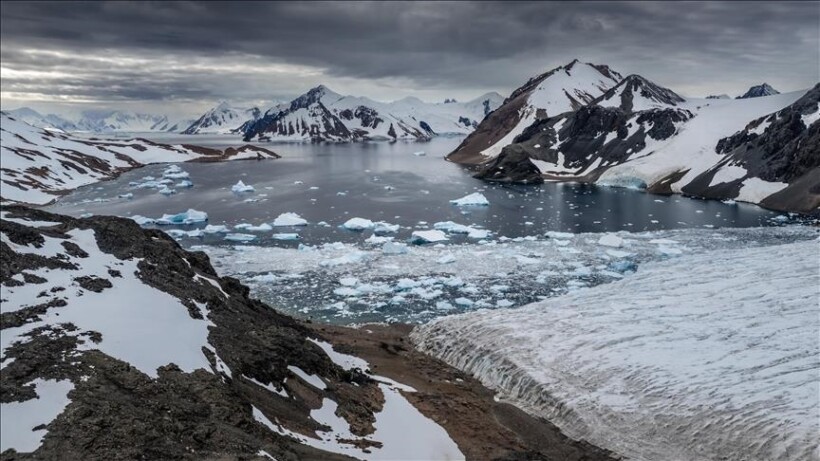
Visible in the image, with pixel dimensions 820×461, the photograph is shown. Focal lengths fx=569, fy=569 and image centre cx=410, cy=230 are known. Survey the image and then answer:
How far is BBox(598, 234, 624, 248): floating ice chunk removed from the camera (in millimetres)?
59094

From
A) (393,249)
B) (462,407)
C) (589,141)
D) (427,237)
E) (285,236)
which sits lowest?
(462,407)

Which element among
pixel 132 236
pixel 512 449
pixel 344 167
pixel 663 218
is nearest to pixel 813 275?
pixel 512 449

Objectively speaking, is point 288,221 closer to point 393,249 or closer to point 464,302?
point 393,249

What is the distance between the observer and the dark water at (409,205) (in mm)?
75812

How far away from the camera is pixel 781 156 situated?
104750 millimetres

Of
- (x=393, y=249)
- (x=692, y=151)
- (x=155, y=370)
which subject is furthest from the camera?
(x=692, y=151)

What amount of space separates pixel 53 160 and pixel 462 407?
13832cm

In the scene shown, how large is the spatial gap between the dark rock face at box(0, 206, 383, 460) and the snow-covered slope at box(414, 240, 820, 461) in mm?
8370

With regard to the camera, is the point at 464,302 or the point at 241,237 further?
the point at 241,237

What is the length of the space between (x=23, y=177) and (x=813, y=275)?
411ft

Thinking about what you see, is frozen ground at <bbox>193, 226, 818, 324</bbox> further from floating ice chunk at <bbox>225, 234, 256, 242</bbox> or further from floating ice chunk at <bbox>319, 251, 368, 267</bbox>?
floating ice chunk at <bbox>225, 234, 256, 242</bbox>

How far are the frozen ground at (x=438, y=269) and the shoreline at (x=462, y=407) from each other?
5.62m

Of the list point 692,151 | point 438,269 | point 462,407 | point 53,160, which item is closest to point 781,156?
point 692,151

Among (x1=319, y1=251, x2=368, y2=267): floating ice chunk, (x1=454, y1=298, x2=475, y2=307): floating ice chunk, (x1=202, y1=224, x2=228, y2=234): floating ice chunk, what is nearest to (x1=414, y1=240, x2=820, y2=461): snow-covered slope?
(x1=454, y1=298, x2=475, y2=307): floating ice chunk
